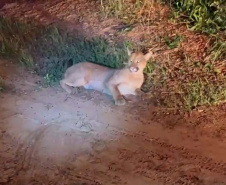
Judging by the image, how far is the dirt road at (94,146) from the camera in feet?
11.4

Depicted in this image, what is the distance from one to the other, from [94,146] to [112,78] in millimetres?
713

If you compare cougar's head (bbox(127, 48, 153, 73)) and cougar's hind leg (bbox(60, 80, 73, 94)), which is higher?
cougar's head (bbox(127, 48, 153, 73))

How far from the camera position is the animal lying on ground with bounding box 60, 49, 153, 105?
4.11 m

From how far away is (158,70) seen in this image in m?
4.58

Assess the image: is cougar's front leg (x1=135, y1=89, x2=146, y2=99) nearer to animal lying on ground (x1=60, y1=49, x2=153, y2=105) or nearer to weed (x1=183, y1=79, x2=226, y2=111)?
animal lying on ground (x1=60, y1=49, x2=153, y2=105)

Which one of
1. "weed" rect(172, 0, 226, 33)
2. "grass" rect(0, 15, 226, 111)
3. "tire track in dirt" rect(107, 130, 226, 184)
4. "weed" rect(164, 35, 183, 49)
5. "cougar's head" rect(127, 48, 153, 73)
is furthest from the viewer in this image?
"weed" rect(172, 0, 226, 33)

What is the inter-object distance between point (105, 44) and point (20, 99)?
1.05 m

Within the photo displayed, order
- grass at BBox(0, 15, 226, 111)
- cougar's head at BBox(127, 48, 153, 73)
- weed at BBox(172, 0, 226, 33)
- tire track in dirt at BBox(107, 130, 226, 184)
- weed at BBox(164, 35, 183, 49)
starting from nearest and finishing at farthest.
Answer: tire track in dirt at BBox(107, 130, 226, 184), cougar's head at BBox(127, 48, 153, 73), grass at BBox(0, 15, 226, 111), weed at BBox(164, 35, 183, 49), weed at BBox(172, 0, 226, 33)

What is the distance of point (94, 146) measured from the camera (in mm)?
3725

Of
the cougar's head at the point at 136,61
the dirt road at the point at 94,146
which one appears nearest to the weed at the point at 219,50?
the cougar's head at the point at 136,61

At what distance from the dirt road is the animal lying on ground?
0.08m

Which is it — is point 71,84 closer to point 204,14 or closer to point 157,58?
point 157,58

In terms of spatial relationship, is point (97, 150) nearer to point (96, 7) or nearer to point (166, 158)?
point (166, 158)

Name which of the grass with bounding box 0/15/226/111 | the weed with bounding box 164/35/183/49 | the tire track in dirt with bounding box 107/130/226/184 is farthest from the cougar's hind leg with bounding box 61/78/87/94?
the weed with bounding box 164/35/183/49
